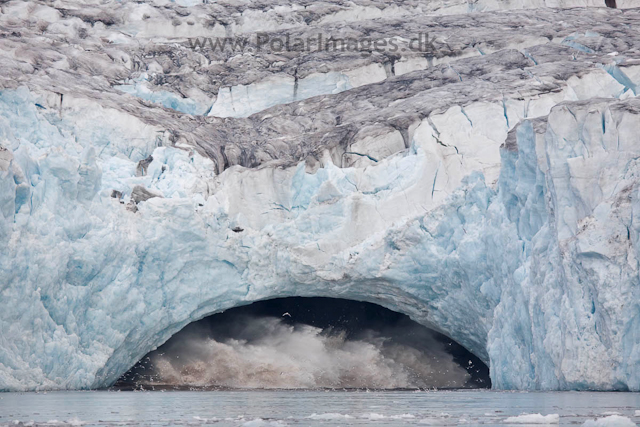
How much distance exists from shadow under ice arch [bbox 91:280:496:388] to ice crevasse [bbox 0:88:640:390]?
78 mm

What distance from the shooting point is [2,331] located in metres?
18.4

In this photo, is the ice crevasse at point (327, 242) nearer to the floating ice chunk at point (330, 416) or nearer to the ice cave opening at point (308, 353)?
the ice cave opening at point (308, 353)

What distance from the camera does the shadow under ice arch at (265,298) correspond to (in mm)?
22047

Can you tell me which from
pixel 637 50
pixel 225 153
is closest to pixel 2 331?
pixel 225 153

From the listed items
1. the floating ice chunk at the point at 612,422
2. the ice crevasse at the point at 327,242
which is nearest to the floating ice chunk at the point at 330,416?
the floating ice chunk at the point at 612,422

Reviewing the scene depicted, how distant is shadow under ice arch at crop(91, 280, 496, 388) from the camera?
22.0m

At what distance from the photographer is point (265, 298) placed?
2345cm

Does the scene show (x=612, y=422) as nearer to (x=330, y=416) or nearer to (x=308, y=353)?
(x=330, y=416)

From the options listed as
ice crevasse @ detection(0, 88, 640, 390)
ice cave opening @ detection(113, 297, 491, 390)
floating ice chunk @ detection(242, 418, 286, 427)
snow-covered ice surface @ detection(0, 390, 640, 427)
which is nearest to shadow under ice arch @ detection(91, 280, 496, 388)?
ice crevasse @ detection(0, 88, 640, 390)

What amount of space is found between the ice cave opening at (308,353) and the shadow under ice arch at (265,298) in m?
1.97

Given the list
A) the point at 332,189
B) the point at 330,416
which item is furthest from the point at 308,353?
the point at 330,416

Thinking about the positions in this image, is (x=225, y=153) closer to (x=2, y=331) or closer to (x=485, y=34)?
(x=2, y=331)

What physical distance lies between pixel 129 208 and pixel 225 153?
149 inches

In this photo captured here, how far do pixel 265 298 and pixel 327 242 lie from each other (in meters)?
2.69
